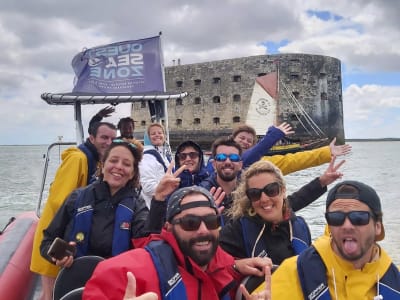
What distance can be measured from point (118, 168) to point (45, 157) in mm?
2915

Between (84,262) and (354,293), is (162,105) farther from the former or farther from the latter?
(354,293)

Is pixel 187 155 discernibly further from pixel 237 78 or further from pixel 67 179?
pixel 237 78

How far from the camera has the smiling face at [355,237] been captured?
1981 mm

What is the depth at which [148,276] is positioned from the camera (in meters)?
1.91

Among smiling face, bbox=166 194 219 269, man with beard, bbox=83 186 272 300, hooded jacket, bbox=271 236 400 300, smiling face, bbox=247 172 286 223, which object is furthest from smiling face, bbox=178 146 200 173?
hooded jacket, bbox=271 236 400 300

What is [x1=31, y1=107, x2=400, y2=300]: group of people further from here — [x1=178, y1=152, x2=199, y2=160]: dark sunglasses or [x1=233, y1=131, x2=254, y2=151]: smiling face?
[x1=233, y1=131, x2=254, y2=151]: smiling face

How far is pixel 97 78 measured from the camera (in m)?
5.66

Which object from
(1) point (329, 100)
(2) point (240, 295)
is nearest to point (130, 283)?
(2) point (240, 295)

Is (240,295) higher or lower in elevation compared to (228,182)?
lower

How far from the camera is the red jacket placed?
186cm

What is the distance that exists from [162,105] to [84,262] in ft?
12.0

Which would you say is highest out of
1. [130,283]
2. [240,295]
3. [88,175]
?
[88,175]

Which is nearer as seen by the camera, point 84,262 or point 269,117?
point 84,262

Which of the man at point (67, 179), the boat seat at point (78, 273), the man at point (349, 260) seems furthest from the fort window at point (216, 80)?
the man at point (349, 260)
